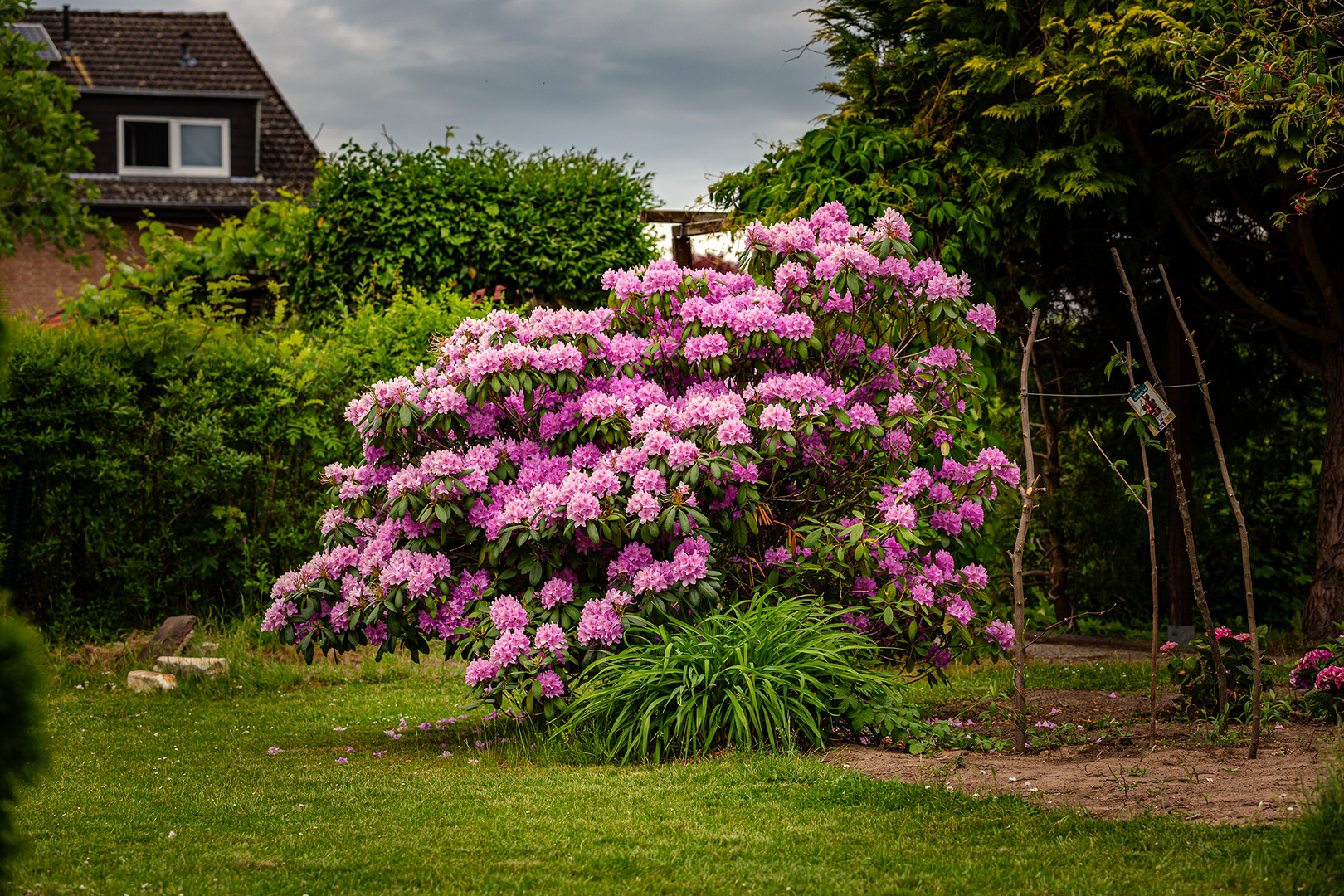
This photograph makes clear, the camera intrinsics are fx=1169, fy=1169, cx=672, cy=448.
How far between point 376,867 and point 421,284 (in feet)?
26.8

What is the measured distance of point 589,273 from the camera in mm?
11234

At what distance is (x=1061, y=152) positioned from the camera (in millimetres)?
7469

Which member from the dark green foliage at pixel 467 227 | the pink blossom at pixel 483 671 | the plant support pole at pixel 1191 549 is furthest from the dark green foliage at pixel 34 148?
the plant support pole at pixel 1191 549

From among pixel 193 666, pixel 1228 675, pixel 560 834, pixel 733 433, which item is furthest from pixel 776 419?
pixel 193 666

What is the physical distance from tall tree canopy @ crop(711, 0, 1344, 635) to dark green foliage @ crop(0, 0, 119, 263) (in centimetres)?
859

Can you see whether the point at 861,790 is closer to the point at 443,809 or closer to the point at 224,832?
the point at 443,809

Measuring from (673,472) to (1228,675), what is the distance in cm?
274

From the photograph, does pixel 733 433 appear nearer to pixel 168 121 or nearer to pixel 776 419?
pixel 776 419

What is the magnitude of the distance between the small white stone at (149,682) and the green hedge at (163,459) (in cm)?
102

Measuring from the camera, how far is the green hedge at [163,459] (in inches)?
316

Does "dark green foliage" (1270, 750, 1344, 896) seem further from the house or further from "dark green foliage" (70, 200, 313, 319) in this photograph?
the house

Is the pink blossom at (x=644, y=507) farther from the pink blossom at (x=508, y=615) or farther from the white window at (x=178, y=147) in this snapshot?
the white window at (x=178, y=147)

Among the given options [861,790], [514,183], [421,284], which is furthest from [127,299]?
[861,790]

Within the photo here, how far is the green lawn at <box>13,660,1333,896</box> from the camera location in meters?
3.36
